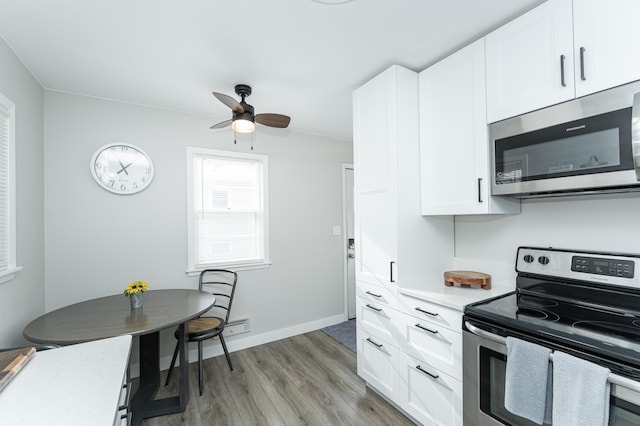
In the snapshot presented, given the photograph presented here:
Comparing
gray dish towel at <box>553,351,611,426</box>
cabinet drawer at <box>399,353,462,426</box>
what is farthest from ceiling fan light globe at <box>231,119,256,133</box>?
gray dish towel at <box>553,351,611,426</box>

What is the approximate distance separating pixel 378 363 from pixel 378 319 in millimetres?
333

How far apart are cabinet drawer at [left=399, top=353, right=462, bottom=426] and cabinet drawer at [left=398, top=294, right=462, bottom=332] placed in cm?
29

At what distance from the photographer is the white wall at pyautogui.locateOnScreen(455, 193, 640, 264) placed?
1.49 m

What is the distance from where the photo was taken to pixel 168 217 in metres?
2.76

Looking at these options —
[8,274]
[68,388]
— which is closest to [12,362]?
[68,388]

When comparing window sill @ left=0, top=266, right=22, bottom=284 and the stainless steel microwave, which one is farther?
window sill @ left=0, top=266, right=22, bottom=284

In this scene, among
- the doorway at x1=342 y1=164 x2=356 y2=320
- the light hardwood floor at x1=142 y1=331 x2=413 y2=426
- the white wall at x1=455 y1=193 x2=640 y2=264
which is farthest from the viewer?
the doorway at x1=342 y1=164 x2=356 y2=320

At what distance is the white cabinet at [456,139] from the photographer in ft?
5.75

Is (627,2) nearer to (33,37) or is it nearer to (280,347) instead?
(33,37)

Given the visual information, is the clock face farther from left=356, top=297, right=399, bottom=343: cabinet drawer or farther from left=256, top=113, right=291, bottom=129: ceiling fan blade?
left=356, top=297, right=399, bottom=343: cabinet drawer

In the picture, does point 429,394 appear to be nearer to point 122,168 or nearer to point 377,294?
point 377,294

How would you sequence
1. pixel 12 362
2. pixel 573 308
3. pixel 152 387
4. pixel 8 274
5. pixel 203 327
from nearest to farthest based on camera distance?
pixel 12 362, pixel 573 308, pixel 8 274, pixel 152 387, pixel 203 327

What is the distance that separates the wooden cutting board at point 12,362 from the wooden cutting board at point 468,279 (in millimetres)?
2175

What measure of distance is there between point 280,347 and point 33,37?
10.3 ft
